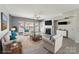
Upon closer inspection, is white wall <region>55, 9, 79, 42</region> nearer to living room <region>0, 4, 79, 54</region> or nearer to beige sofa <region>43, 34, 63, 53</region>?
living room <region>0, 4, 79, 54</region>

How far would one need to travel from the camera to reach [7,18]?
91.8 inches

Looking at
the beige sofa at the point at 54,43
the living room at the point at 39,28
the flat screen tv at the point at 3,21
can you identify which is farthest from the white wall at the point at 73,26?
the flat screen tv at the point at 3,21

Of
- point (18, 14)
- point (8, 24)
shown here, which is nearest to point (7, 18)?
point (8, 24)

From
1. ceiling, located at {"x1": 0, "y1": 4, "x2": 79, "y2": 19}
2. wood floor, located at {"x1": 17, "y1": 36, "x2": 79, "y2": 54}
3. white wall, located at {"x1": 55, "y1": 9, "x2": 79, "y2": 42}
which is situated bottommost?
wood floor, located at {"x1": 17, "y1": 36, "x2": 79, "y2": 54}

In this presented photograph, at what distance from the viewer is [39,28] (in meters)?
2.63

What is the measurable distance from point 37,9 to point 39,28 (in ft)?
1.97

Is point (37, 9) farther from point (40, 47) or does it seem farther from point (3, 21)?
point (40, 47)

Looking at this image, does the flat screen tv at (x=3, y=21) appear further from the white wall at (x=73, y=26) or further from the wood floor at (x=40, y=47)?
the white wall at (x=73, y=26)

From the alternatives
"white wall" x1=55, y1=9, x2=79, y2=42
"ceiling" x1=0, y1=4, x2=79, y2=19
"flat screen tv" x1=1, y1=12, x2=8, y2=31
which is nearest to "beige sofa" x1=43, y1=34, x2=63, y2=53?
"white wall" x1=55, y1=9, x2=79, y2=42

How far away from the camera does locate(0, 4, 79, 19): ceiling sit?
231 cm

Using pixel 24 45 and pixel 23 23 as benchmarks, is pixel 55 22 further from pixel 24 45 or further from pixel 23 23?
pixel 24 45

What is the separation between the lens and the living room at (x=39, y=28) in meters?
2.33

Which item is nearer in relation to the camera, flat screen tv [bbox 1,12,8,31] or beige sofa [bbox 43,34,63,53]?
flat screen tv [bbox 1,12,8,31]

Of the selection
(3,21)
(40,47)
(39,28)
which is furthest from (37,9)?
(40,47)
